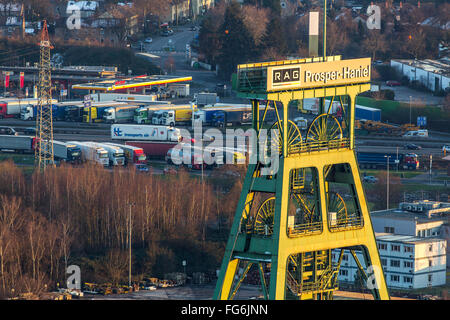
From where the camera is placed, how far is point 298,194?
59.9 ft

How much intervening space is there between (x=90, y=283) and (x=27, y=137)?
79.2 ft

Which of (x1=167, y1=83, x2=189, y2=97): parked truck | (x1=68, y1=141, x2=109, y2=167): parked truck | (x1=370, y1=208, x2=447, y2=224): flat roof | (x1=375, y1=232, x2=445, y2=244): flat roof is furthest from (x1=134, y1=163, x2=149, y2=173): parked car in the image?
(x1=167, y1=83, x2=189, y2=97): parked truck

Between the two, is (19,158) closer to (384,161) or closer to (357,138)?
(357,138)

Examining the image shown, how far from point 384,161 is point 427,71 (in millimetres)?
22716

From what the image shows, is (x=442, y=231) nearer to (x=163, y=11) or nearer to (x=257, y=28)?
(x=257, y=28)

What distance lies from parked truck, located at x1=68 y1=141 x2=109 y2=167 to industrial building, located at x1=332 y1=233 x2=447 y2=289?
2208 cm

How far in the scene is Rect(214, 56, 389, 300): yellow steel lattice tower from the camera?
16.9 m

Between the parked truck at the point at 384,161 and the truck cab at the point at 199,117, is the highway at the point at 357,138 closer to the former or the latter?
the parked truck at the point at 384,161

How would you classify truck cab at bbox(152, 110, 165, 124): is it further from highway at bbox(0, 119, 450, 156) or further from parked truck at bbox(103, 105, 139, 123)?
highway at bbox(0, 119, 450, 156)

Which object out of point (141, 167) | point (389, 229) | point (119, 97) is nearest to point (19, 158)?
point (141, 167)

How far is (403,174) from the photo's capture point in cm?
6091

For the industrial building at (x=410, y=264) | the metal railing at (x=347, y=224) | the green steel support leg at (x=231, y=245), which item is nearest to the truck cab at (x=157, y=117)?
the industrial building at (x=410, y=264)

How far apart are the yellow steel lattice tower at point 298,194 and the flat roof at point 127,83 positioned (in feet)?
229

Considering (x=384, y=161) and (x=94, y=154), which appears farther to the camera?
(x=94, y=154)
